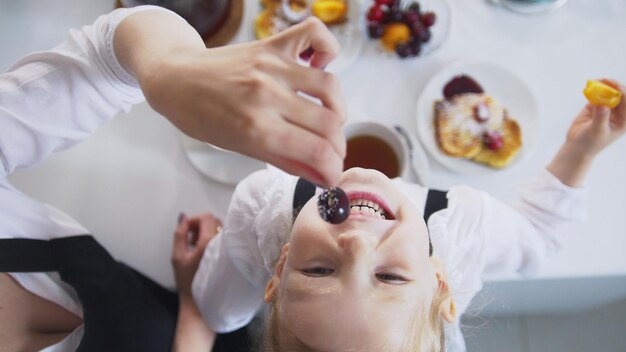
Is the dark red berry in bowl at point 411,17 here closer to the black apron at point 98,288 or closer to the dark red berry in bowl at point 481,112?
the dark red berry in bowl at point 481,112

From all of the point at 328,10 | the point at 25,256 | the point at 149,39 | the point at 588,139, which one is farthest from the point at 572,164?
the point at 25,256

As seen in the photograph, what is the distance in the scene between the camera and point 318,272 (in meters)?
0.42

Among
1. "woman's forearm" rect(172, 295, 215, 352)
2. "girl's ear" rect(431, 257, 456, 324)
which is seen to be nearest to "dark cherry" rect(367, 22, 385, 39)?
"girl's ear" rect(431, 257, 456, 324)

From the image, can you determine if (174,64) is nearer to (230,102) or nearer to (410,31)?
(230,102)

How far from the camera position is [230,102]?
28cm

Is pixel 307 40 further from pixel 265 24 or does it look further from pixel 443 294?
pixel 265 24

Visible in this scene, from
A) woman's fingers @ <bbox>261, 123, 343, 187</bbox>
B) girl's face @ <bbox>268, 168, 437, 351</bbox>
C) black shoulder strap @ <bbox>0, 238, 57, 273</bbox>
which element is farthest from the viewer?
black shoulder strap @ <bbox>0, 238, 57, 273</bbox>

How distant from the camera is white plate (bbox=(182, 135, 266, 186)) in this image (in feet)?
2.08

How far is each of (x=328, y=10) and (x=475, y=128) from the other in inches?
10.0

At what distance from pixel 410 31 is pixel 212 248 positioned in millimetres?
393

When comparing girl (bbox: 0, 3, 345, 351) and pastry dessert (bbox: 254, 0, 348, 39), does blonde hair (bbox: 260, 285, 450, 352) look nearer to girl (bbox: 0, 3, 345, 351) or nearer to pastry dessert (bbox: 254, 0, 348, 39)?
girl (bbox: 0, 3, 345, 351)

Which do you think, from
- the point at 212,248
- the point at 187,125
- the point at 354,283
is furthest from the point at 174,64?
the point at 212,248

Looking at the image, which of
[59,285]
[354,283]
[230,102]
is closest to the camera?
[230,102]

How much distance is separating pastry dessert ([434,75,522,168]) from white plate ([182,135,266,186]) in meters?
0.25
